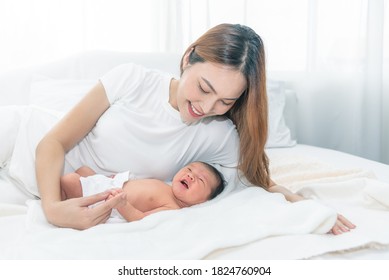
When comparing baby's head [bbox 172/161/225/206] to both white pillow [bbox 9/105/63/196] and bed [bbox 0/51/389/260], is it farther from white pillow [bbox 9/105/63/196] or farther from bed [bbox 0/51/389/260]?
white pillow [bbox 9/105/63/196]

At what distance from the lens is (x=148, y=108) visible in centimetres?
146

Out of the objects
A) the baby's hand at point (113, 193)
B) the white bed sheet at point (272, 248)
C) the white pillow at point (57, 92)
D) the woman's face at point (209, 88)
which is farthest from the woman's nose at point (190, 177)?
the white pillow at point (57, 92)

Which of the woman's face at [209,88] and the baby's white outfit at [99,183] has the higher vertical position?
the woman's face at [209,88]

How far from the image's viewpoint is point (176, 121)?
1.44 metres

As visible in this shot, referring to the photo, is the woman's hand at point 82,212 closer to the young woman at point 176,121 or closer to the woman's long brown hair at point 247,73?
the young woman at point 176,121

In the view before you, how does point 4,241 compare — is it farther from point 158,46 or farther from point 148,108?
point 158,46

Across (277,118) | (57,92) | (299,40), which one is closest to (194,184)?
(57,92)

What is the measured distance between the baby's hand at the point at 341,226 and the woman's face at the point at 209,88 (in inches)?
17.3

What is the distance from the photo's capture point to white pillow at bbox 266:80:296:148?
2.15 metres

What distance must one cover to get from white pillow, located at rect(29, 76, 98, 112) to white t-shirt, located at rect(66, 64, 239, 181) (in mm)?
438

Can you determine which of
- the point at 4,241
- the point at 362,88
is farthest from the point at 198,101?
the point at 362,88

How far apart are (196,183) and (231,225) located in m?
0.30

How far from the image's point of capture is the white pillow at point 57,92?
1.82m

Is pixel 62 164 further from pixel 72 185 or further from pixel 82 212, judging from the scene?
pixel 82 212
